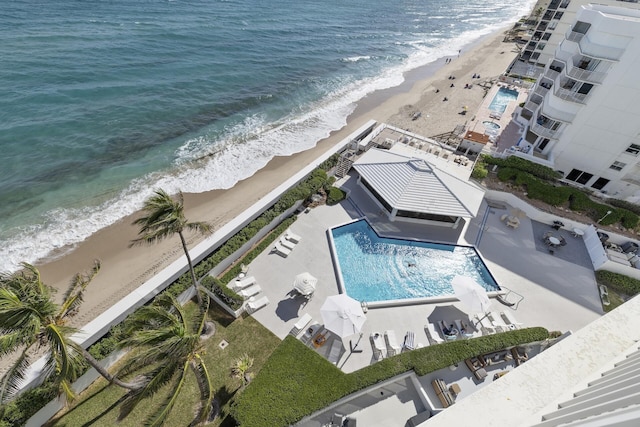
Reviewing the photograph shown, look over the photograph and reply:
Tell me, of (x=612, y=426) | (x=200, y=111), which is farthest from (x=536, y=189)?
(x=200, y=111)

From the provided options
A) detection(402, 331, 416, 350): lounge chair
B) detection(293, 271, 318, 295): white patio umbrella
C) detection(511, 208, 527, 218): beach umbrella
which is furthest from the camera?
detection(511, 208, 527, 218): beach umbrella

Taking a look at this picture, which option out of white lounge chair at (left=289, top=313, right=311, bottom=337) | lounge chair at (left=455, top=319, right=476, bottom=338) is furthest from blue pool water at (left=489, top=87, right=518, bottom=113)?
white lounge chair at (left=289, top=313, right=311, bottom=337)

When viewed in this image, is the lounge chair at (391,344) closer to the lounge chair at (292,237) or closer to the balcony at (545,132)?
the lounge chair at (292,237)

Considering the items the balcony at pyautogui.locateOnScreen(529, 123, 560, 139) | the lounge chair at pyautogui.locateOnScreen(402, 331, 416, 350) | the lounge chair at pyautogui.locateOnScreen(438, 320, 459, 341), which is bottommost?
the lounge chair at pyautogui.locateOnScreen(438, 320, 459, 341)

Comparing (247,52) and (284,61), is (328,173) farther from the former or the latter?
(247,52)

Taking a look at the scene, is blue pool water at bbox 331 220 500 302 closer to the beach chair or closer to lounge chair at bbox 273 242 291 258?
the beach chair

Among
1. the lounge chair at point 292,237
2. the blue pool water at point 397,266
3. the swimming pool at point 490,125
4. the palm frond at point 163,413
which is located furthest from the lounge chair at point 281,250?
the swimming pool at point 490,125

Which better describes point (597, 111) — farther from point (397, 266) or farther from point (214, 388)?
point (214, 388)
